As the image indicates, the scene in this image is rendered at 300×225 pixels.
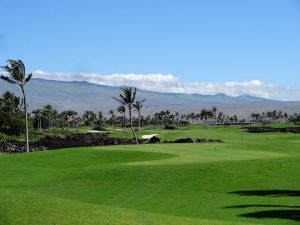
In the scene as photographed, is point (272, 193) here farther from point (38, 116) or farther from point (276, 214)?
point (38, 116)

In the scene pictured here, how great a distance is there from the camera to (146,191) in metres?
27.7

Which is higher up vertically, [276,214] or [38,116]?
[38,116]

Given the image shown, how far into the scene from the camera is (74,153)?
45156 millimetres

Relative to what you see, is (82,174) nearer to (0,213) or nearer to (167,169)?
(167,169)

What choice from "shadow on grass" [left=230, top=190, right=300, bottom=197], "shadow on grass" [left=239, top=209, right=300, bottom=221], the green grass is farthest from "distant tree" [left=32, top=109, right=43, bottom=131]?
"shadow on grass" [left=239, top=209, right=300, bottom=221]

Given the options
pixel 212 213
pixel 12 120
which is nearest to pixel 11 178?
pixel 212 213

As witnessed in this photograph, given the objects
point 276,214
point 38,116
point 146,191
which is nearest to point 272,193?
point 276,214

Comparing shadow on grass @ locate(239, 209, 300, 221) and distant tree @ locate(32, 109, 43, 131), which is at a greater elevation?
distant tree @ locate(32, 109, 43, 131)

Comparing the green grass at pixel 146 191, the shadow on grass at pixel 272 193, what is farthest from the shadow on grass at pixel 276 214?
the shadow on grass at pixel 272 193

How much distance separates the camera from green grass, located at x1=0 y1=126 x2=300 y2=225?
15773 mm

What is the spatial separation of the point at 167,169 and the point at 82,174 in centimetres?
554

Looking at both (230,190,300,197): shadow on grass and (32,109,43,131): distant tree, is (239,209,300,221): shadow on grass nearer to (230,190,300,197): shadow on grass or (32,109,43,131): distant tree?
(230,190,300,197): shadow on grass

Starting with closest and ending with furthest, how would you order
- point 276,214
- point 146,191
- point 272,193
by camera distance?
1. point 276,214
2. point 272,193
3. point 146,191

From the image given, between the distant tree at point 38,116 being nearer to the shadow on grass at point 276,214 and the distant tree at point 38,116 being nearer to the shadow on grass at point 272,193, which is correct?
the shadow on grass at point 272,193
